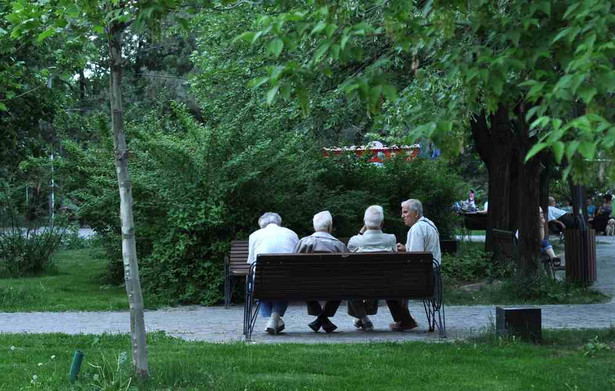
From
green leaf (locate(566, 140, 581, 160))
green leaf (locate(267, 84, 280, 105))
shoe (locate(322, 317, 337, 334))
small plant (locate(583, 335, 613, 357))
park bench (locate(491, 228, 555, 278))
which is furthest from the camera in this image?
park bench (locate(491, 228, 555, 278))

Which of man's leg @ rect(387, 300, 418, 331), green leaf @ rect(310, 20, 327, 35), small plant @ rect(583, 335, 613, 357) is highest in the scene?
green leaf @ rect(310, 20, 327, 35)

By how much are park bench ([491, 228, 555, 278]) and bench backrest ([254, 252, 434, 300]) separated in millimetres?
5313

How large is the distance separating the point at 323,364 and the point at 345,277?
216cm

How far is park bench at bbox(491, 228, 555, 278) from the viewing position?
15.5 metres

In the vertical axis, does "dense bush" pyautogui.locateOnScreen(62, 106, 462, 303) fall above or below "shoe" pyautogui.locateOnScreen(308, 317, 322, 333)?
above

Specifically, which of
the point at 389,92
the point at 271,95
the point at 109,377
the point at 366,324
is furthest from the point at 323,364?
the point at 271,95

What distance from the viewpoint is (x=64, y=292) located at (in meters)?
15.5

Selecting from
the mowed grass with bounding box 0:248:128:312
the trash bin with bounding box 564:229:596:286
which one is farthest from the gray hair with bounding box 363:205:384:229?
the trash bin with bounding box 564:229:596:286

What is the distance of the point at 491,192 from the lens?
19.6 meters

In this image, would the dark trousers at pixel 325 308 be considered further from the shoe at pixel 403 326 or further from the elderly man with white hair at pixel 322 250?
the shoe at pixel 403 326

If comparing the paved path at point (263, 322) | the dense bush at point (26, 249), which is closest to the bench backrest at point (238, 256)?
the paved path at point (263, 322)

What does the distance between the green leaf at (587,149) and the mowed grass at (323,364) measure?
3.45 meters

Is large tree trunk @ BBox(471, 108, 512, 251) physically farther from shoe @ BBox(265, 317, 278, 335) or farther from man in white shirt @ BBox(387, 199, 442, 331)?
shoe @ BBox(265, 317, 278, 335)

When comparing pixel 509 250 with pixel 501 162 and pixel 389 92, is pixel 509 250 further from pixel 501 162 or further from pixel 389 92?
pixel 389 92
